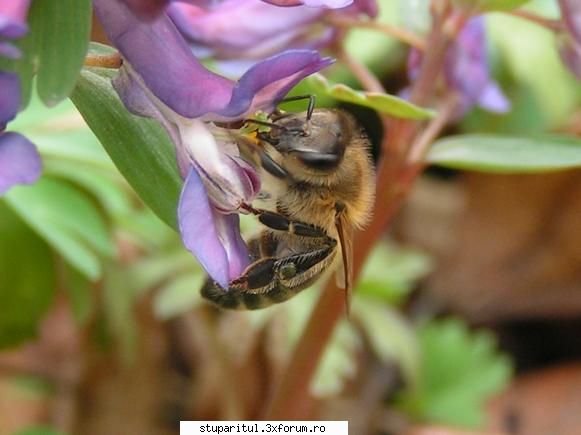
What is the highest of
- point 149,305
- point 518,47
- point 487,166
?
point 487,166

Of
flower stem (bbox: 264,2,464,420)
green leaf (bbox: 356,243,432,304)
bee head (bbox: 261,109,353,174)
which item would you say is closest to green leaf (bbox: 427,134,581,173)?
flower stem (bbox: 264,2,464,420)

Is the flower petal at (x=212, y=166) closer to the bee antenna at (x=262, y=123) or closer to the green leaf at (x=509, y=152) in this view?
the bee antenna at (x=262, y=123)

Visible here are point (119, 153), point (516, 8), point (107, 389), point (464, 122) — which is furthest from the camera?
point (464, 122)

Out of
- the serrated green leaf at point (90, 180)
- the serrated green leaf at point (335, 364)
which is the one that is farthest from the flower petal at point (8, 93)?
the serrated green leaf at point (335, 364)

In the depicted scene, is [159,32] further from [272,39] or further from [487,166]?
[487,166]

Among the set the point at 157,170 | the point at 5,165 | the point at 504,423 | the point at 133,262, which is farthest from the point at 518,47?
the point at 5,165

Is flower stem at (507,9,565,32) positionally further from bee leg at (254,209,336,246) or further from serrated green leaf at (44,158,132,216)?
serrated green leaf at (44,158,132,216)
